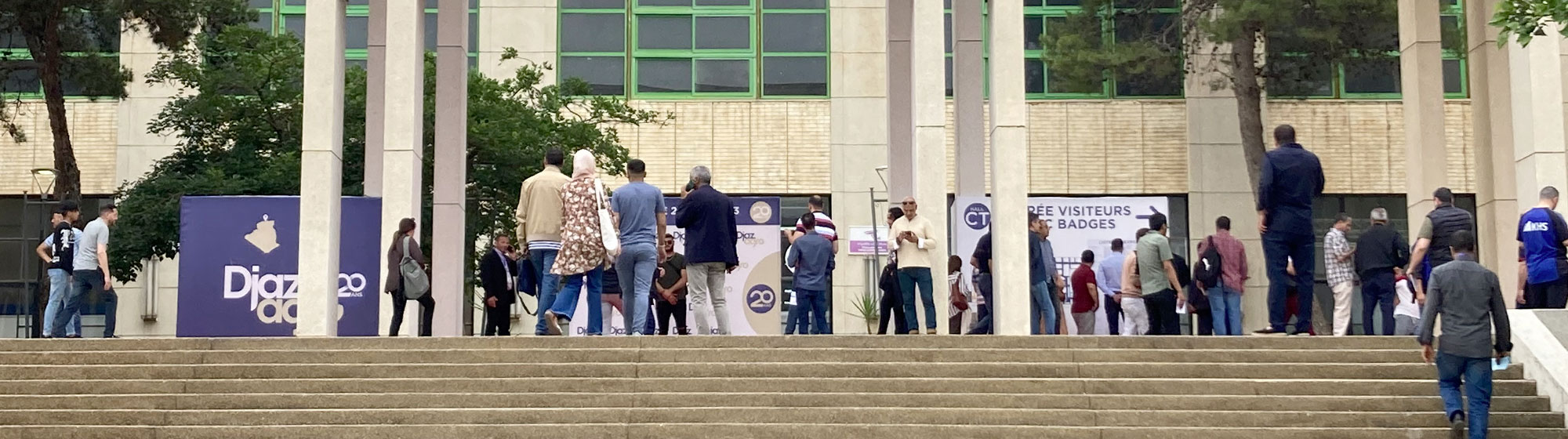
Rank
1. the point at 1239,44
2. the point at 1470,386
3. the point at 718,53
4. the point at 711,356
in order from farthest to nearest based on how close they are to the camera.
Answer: the point at 718,53 → the point at 1239,44 → the point at 711,356 → the point at 1470,386

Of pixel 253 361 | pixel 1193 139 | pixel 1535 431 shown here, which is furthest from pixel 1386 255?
pixel 1193 139

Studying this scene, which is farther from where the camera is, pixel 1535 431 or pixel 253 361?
pixel 253 361

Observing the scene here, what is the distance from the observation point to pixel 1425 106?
778 inches

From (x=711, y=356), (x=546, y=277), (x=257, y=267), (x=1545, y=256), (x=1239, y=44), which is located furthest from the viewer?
(x=1239, y=44)

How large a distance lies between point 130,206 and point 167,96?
19.0ft

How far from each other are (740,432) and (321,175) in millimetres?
6649

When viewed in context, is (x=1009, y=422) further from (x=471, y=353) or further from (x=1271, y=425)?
(x=471, y=353)

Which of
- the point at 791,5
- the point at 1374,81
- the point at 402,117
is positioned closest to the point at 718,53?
the point at 791,5

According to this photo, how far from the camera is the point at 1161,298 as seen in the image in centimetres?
1770

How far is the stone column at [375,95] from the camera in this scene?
69.1ft

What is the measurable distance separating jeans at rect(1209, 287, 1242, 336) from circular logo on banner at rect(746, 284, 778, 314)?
5103 millimetres

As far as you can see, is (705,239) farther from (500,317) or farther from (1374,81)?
(1374,81)

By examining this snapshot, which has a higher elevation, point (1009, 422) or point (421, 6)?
point (421, 6)

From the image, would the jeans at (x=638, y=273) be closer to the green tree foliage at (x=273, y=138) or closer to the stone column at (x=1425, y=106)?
the stone column at (x=1425, y=106)
